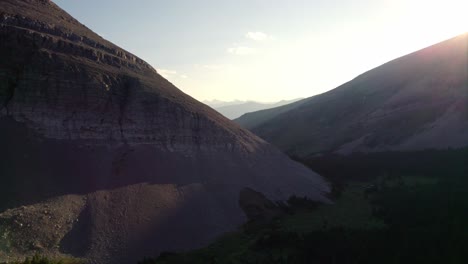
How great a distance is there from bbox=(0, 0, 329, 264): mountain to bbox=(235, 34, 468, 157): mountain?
35686 mm

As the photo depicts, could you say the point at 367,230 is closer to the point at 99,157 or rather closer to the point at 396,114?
the point at 99,157

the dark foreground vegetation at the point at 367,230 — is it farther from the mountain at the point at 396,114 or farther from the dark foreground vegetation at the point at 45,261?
the mountain at the point at 396,114

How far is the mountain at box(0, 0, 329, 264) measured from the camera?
69.1ft

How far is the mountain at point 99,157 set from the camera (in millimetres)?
21062

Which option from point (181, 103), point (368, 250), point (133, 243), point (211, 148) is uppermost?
point (181, 103)

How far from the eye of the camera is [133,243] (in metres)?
21.5

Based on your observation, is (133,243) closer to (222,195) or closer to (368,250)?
(222,195)

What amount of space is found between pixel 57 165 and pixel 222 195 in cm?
1065

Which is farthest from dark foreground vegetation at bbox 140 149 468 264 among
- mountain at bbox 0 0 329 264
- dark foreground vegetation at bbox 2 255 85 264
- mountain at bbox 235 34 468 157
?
mountain at bbox 235 34 468 157

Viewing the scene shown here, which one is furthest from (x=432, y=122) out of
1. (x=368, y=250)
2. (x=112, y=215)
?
(x=112, y=215)

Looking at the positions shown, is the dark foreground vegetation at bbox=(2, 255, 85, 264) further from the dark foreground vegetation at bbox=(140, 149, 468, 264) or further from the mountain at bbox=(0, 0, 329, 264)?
the dark foreground vegetation at bbox=(140, 149, 468, 264)

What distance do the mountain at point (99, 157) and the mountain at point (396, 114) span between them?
A: 1405 inches

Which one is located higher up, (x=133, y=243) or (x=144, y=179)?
(x=144, y=179)

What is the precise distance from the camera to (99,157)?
2581 cm
